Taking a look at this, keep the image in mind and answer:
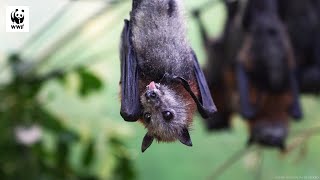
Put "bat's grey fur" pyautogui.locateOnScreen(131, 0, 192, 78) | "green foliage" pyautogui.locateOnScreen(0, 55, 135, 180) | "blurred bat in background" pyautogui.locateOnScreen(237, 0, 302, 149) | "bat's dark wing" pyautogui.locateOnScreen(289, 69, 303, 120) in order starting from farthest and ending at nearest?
1. "green foliage" pyautogui.locateOnScreen(0, 55, 135, 180)
2. "bat's dark wing" pyautogui.locateOnScreen(289, 69, 303, 120)
3. "blurred bat in background" pyautogui.locateOnScreen(237, 0, 302, 149)
4. "bat's grey fur" pyautogui.locateOnScreen(131, 0, 192, 78)

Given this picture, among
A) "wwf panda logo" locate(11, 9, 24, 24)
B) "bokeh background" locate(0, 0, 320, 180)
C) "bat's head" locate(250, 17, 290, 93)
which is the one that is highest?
"wwf panda logo" locate(11, 9, 24, 24)

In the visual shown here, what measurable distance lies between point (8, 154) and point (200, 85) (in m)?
1.95

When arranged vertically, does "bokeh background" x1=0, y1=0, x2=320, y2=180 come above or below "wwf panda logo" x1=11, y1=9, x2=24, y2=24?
below

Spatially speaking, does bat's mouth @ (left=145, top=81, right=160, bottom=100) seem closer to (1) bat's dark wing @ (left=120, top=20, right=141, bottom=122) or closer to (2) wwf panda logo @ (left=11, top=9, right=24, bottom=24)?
(1) bat's dark wing @ (left=120, top=20, right=141, bottom=122)

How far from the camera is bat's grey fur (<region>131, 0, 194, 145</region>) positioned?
757mm

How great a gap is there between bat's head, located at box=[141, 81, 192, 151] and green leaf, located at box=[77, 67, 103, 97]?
6.29 ft

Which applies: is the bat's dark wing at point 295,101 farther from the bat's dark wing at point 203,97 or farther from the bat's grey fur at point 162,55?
the bat's grey fur at point 162,55

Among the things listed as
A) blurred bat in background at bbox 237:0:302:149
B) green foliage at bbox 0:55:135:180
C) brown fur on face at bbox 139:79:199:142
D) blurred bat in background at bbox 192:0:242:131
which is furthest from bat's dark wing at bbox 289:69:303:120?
brown fur on face at bbox 139:79:199:142

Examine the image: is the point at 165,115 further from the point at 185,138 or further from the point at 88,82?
the point at 88,82

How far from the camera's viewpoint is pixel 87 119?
3.22 metres

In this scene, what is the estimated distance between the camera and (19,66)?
2.74 m

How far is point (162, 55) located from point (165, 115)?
8cm

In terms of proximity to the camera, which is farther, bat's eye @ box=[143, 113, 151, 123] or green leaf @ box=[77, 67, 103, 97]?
green leaf @ box=[77, 67, 103, 97]

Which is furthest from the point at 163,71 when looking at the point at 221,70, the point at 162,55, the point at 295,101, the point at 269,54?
the point at 221,70
